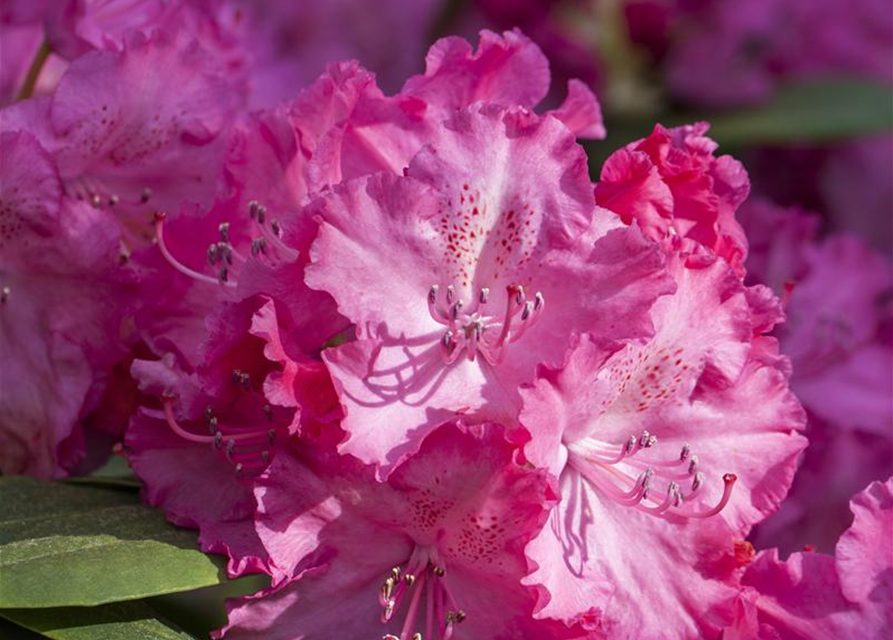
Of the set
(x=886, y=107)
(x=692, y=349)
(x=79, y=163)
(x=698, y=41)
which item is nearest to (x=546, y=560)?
(x=692, y=349)

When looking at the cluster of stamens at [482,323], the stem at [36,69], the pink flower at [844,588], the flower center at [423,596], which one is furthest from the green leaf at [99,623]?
the stem at [36,69]

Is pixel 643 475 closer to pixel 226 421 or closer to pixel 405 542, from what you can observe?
pixel 405 542

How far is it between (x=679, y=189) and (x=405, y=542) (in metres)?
0.29

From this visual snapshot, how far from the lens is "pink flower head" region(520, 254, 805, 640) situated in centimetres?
84

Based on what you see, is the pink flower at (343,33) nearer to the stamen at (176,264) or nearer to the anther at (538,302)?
the stamen at (176,264)

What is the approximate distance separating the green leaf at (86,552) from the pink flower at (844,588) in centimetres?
35

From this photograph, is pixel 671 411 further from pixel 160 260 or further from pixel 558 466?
pixel 160 260

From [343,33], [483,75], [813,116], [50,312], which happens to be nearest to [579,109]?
[483,75]

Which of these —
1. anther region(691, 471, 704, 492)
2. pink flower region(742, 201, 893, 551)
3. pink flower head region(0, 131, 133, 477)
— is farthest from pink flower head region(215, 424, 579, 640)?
pink flower region(742, 201, 893, 551)

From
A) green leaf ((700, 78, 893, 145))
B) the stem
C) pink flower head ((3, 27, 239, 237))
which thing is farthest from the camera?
green leaf ((700, 78, 893, 145))

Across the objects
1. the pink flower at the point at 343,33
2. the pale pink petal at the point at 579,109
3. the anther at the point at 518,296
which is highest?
the pale pink petal at the point at 579,109

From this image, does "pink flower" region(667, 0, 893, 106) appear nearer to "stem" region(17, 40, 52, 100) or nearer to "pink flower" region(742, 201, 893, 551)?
"pink flower" region(742, 201, 893, 551)

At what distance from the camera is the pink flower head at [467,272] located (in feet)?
2.65

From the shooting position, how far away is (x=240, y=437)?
0.87m
